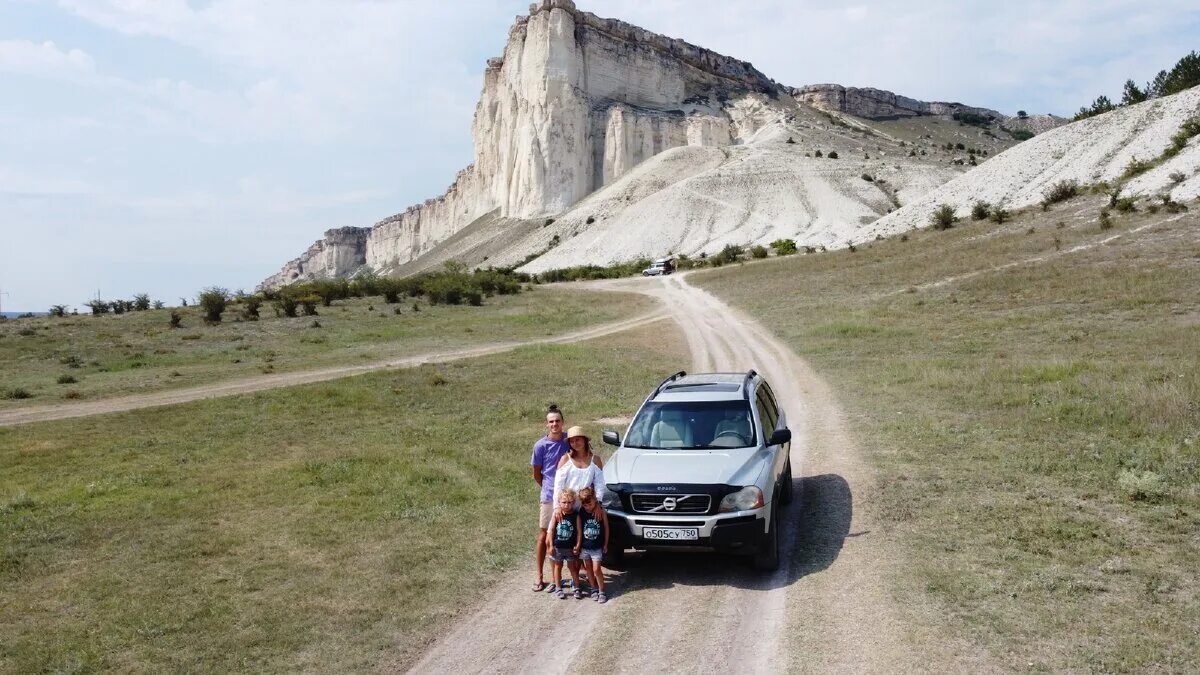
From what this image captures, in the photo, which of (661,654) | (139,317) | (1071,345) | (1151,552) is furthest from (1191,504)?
(139,317)

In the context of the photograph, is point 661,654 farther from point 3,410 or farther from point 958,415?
point 3,410

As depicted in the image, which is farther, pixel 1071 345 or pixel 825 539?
pixel 1071 345

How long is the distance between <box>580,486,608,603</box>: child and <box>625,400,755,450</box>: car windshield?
159 centimetres

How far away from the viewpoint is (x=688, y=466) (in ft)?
28.4

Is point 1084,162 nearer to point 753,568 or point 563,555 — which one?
point 753,568

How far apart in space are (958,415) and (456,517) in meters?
10.4

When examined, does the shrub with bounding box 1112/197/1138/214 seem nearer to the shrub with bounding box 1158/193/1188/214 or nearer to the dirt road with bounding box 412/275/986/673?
the shrub with bounding box 1158/193/1188/214

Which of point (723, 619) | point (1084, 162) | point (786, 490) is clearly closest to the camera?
point (723, 619)

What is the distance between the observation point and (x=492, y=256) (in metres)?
100

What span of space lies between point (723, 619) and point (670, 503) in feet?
4.26

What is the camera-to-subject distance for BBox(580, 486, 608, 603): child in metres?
8.06

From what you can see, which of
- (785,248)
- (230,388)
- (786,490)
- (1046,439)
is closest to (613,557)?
(786,490)

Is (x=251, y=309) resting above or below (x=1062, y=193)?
below

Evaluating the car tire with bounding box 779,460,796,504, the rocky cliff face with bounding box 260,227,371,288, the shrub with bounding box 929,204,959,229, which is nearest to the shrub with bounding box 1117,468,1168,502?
the car tire with bounding box 779,460,796,504
